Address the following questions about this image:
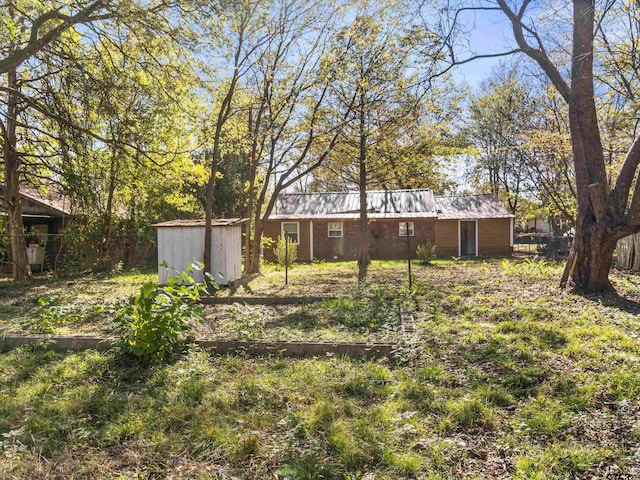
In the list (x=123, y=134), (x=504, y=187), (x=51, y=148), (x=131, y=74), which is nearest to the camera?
(x=131, y=74)

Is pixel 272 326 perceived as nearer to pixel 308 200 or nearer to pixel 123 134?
pixel 123 134

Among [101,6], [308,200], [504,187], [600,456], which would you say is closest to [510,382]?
[600,456]

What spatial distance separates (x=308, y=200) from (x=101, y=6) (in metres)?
16.1

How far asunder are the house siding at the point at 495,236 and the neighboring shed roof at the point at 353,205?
10.2ft

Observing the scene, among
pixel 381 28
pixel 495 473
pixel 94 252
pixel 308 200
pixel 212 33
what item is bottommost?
pixel 495 473

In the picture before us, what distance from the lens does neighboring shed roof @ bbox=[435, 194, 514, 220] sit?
20.8 metres

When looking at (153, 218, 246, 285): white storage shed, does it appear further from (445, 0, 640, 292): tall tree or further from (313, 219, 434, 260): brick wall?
(313, 219, 434, 260): brick wall

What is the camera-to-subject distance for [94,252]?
13.9 m

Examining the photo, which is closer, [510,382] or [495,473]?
[495,473]

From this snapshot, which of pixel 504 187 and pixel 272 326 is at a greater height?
pixel 504 187

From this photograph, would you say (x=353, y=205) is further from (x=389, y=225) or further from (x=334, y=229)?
(x=389, y=225)

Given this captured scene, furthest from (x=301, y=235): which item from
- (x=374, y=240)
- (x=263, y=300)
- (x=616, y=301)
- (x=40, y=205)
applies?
(x=616, y=301)

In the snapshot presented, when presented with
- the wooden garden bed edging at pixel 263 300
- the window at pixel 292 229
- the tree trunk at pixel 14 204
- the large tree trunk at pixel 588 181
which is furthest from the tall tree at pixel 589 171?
the window at pixel 292 229

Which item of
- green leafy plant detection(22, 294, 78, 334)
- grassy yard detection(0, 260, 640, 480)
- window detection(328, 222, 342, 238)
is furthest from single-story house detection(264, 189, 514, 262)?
grassy yard detection(0, 260, 640, 480)
